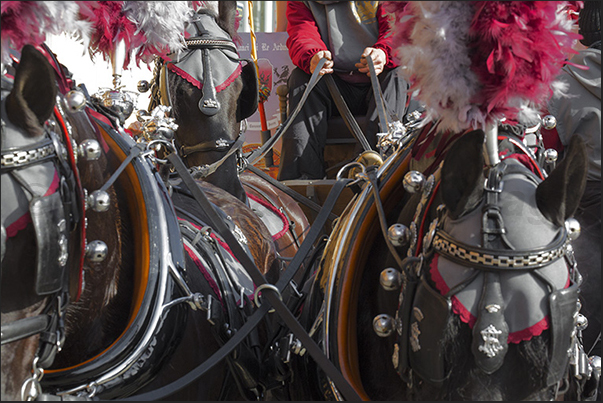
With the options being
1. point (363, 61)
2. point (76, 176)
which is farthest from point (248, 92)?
point (76, 176)

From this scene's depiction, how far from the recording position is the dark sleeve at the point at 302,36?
3832mm

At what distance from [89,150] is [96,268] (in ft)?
0.96

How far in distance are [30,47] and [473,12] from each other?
83 cm

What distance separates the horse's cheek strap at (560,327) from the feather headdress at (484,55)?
14.5 inches

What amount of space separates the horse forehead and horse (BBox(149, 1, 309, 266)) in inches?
77.0

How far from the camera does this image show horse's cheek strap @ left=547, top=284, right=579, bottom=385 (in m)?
1.34

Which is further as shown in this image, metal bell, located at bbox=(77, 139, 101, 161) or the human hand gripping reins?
the human hand gripping reins

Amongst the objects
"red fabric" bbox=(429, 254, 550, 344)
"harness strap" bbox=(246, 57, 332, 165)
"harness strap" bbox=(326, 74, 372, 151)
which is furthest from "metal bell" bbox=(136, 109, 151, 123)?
"harness strap" bbox=(326, 74, 372, 151)

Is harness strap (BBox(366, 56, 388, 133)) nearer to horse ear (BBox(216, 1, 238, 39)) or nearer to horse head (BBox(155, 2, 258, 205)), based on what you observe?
horse head (BBox(155, 2, 258, 205))

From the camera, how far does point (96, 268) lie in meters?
1.70

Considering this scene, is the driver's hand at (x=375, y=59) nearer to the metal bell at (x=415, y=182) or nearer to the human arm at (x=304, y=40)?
the human arm at (x=304, y=40)

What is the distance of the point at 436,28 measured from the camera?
1.40 m

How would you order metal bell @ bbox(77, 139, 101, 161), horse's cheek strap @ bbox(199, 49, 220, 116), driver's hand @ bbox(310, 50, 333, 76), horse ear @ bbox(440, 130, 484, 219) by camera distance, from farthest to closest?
driver's hand @ bbox(310, 50, 333, 76) → horse's cheek strap @ bbox(199, 49, 220, 116) → metal bell @ bbox(77, 139, 101, 161) → horse ear @ bbox(440, 130, 484, 219)

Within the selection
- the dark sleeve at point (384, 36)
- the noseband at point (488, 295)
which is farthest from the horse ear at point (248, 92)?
the noseband at point (488, 295)
